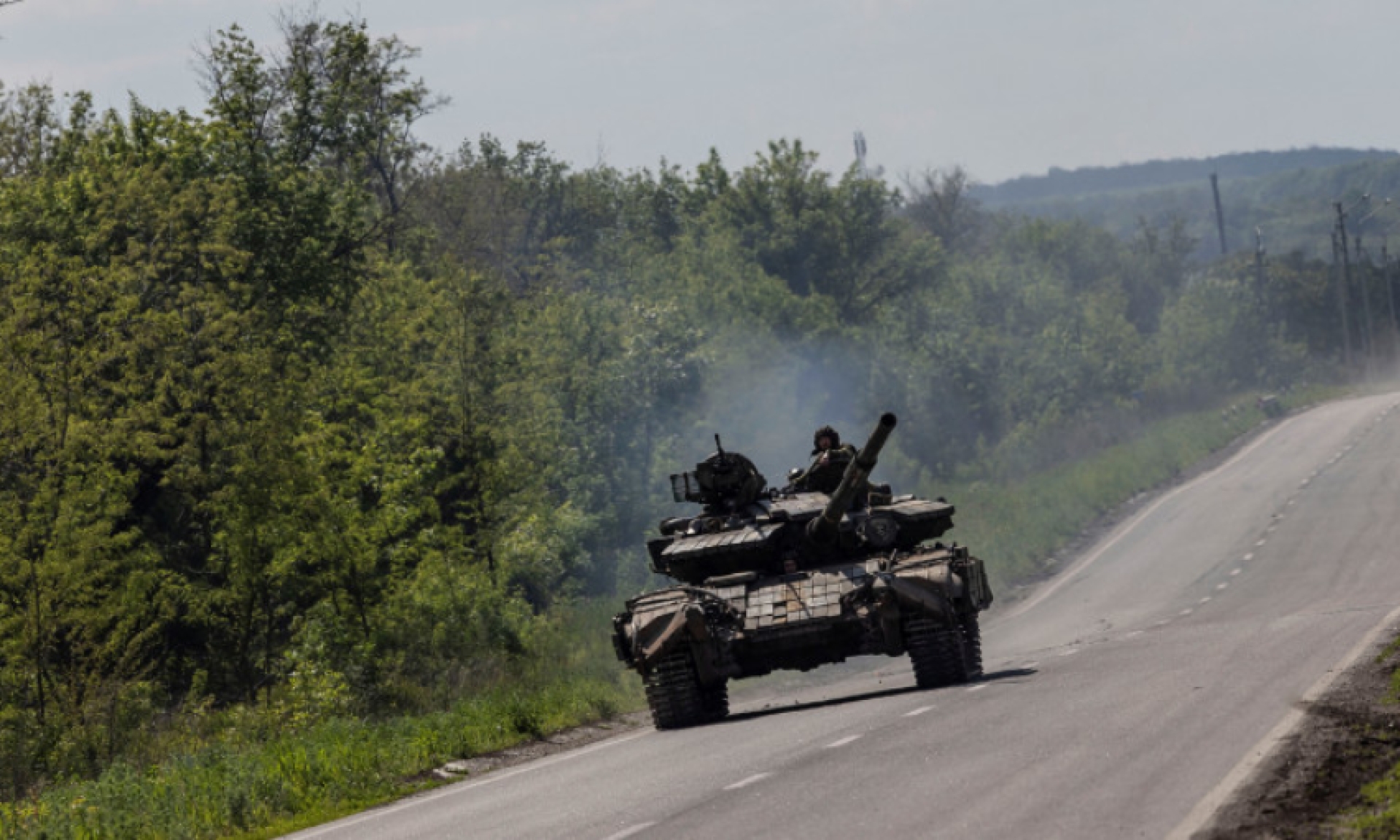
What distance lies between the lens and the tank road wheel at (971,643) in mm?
21031

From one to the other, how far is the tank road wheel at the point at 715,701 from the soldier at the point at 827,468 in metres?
3.41

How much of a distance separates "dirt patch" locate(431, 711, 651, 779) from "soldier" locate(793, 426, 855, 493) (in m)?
3.34

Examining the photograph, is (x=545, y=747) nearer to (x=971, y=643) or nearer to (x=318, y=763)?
(x=318, y=763)

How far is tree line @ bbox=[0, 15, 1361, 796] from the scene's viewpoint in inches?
1130

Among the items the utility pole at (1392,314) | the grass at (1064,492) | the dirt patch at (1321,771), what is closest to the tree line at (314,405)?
the grass at (1064,492)

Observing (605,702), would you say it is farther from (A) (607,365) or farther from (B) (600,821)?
(A) (607,365)

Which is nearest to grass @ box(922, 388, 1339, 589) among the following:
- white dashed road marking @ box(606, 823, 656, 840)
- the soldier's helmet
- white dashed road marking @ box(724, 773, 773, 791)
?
the soldier's helmet

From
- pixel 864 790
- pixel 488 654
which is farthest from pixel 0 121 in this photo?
pixel 864 790

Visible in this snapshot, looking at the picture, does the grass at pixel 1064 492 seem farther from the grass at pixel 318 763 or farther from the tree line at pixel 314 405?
the grass at pixel 318 763

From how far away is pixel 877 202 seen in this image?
296 feet

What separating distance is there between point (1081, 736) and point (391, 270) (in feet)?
119

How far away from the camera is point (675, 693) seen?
807 inches

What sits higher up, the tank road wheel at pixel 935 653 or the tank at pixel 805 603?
the tank at pixel 805 603

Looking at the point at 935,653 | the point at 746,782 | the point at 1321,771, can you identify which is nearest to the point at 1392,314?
the point at 935,653
